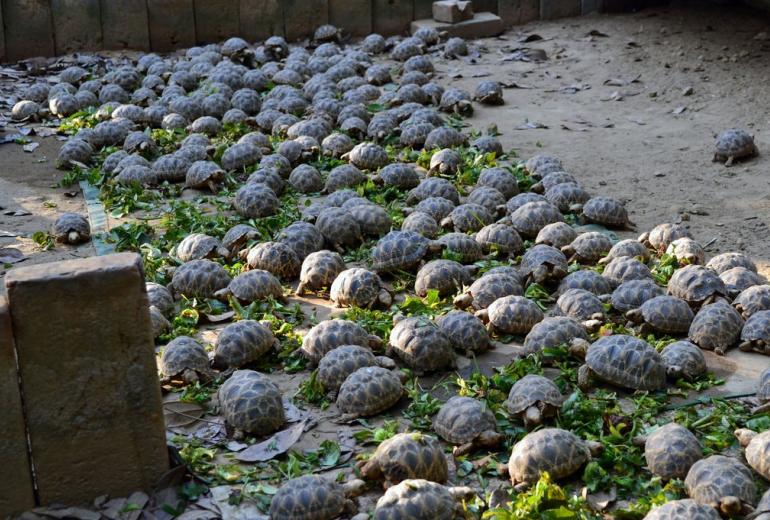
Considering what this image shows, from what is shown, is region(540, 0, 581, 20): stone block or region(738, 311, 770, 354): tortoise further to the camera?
region(540, 0, 581, 20): stone block

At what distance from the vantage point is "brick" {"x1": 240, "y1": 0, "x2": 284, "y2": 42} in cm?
1289

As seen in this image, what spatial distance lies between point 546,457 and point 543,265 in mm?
2190

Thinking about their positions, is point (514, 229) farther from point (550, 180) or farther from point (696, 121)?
point (696, 121)

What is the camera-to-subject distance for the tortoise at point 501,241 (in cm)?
658

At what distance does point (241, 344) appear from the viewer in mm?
5180

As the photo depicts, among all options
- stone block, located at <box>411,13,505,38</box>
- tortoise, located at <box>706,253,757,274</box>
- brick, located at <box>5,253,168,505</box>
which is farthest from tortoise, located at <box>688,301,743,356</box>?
stone block, located at <box>411,13,505,38</box>

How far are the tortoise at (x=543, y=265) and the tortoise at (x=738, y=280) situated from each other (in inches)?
37.6

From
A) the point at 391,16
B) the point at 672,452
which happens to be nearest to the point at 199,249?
the point at 672,452

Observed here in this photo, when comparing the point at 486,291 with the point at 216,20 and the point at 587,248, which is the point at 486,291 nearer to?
the point at 587,248

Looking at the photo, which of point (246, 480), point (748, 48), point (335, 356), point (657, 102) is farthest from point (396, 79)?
point (246, 480)

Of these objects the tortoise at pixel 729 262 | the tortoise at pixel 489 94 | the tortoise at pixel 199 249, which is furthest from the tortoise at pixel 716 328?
the tortoise at pixel 489 94

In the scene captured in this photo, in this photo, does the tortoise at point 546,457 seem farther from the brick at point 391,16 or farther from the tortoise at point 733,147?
the brick at point 391,16

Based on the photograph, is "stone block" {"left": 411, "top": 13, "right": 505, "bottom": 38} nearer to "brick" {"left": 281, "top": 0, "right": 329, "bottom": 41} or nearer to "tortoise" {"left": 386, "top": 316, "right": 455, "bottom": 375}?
"brick" {"left": 281, "top": 0, "right": 329, "bottom": 41}

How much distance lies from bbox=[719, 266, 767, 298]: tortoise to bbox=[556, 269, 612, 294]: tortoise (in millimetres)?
688
